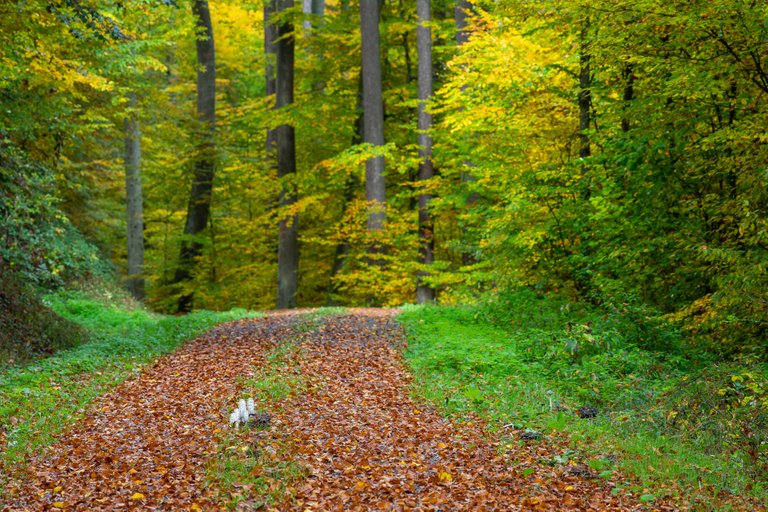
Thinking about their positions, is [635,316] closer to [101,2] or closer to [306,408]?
[306,408]

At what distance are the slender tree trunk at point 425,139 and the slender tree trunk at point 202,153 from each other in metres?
7.39

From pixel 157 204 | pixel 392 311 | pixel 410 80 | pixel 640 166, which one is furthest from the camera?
pixel 157 204

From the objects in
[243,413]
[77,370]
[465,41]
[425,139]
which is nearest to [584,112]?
[465,41]

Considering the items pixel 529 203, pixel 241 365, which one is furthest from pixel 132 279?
pixel 529 203

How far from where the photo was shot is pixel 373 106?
58.6 feet

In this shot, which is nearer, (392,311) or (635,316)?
(635,316)

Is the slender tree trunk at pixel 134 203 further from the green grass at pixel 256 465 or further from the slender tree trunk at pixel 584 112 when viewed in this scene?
the green grass at pixel 256 465

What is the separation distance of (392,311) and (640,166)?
7137 millimetres

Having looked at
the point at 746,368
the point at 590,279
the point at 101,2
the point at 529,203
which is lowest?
the point at 746,368

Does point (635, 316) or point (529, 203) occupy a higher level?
point (529, 203)

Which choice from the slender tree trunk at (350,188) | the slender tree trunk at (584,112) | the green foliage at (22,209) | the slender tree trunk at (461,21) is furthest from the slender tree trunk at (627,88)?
the slender tree trunk at (350,188)

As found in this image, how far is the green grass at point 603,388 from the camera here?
236 inches

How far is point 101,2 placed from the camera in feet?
38.2

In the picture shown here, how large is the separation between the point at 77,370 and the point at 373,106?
1051 centimetres
